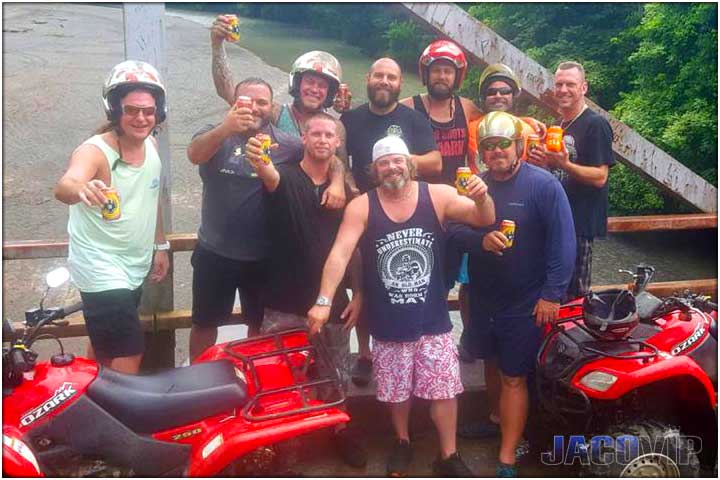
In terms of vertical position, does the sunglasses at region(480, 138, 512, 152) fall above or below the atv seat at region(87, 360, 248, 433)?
above

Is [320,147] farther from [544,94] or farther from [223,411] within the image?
[544,94]

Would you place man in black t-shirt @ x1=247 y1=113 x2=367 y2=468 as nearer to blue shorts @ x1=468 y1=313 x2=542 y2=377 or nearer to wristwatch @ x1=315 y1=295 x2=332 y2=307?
wristwatch @ x1=315 y1=295 x2=332 y2=307

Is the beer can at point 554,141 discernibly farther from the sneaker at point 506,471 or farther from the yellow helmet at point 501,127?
the sneaker at point 506,471

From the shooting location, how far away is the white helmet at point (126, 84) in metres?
3.60

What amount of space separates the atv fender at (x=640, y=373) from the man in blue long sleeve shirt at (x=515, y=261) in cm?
31

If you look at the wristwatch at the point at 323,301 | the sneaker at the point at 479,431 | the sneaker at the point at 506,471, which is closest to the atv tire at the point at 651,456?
the sneaker at the point at 506,471

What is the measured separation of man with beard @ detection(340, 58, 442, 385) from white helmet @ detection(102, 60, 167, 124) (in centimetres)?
113

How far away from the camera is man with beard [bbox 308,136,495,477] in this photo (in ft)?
12.0

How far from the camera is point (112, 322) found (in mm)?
3619

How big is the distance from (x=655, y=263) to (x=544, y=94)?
717 cm

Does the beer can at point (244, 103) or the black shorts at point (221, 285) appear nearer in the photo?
the beer can at point (244, 103)

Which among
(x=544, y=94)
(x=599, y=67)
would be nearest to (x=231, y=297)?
(x=544, y=94)

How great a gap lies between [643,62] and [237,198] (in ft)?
26.7

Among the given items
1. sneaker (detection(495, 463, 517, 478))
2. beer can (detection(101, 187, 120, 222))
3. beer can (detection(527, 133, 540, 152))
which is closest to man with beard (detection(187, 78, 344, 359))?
beer can (detection(101, 187, 120, 222))
